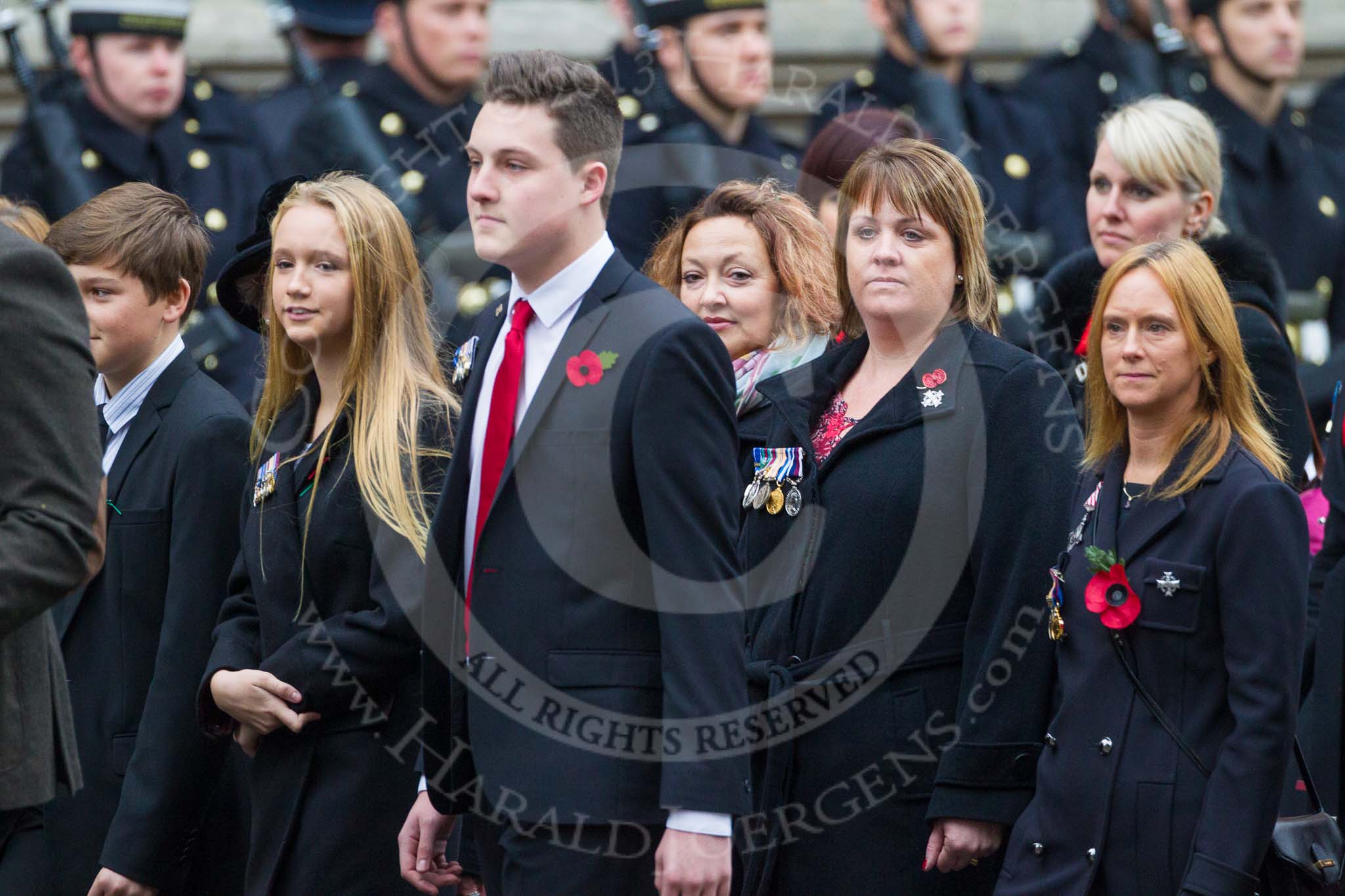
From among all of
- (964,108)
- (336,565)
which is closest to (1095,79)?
(964,108)

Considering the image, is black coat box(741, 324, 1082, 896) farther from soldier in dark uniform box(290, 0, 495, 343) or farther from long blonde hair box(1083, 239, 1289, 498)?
soldier in dark uniform box(290, 0, 495, 343)

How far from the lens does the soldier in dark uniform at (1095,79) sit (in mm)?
8102

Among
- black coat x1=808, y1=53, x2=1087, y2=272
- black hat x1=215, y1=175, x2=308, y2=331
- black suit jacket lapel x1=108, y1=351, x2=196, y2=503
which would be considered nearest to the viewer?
black suit jacket lapel x1=108, y1=351, x2=196, y2=503

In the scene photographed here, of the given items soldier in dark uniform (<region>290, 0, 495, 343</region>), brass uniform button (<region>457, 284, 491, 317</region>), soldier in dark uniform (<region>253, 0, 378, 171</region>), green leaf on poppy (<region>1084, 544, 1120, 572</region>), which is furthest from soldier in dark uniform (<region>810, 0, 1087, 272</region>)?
green leaf on poppy (<region>1084, 544, 1120, 572</region>)

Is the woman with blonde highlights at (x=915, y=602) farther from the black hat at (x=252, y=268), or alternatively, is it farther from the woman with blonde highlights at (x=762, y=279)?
the black hat at (x=252, y=268)

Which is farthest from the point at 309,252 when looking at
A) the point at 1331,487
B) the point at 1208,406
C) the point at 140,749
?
the point at 1331,487

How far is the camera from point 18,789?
316cm

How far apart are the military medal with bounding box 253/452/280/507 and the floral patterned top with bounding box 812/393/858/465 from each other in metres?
1.13

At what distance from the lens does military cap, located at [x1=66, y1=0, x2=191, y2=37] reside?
24.0ft

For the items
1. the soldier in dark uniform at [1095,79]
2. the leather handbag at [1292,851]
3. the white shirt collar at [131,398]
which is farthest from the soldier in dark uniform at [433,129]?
the leather handbag at [1292,851]

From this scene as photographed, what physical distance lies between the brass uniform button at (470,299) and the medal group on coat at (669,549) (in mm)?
1465

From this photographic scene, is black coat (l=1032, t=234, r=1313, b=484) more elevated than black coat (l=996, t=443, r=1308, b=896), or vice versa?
black coat (l=1032, t=234, r=1313, b=484)

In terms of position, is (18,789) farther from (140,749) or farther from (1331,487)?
(1331,487)

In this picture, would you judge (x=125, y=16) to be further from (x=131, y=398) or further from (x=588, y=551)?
(x=588, y=551)
